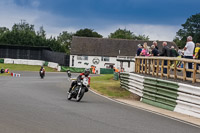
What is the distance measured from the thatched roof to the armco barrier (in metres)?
64.8

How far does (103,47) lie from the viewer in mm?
86750

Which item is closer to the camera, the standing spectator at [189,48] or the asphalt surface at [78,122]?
the asphalt surface at [78,122]

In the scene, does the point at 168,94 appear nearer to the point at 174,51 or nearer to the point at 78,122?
the point at 174,51

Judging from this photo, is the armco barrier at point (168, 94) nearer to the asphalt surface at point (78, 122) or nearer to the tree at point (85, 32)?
the asphalt surface at point (78, 122)

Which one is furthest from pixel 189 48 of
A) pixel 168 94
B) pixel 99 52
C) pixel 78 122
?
pixel 99 52

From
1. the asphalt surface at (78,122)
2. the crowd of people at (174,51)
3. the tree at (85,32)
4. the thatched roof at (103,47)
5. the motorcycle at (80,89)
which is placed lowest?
the asphalt surface at (78,122)

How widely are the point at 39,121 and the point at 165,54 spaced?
443 inches

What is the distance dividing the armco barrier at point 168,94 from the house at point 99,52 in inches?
2506

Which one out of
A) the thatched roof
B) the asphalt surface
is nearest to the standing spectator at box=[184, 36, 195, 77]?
the asphalt surface

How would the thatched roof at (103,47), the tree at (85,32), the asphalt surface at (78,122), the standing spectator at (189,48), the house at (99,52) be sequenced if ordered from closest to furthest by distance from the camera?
Answer: the asphalt surface at (78,122), the standing spectator at (189,48), the house at (99,52), the thatched roof at (103,47), the tree at (85,32)

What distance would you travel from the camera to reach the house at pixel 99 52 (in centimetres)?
8381

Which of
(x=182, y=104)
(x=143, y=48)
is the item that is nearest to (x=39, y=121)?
(x=182, y=104)

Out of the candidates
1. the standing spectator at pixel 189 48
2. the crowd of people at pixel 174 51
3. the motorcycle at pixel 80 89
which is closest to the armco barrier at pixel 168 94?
the crowd of people at pixel 174 51

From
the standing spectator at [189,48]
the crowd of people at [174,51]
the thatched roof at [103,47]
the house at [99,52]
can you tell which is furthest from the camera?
the thatched roof at [103,47]
